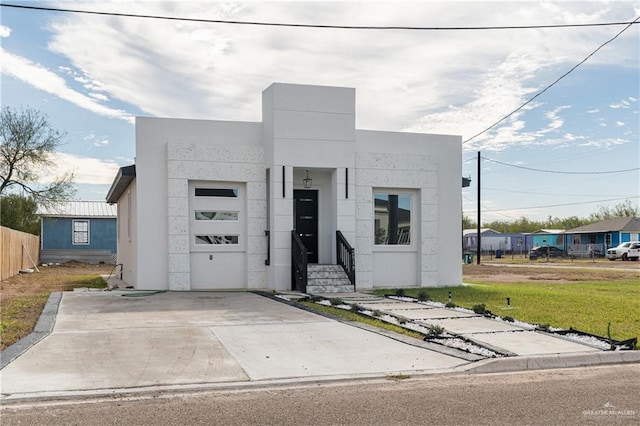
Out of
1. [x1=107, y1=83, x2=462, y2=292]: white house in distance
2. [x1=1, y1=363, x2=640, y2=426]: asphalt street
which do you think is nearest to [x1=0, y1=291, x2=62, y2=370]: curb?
[x1=1, y1=363, x2=640, y2=426]: asphalt street

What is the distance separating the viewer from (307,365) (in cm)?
760

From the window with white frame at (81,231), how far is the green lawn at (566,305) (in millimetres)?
31200

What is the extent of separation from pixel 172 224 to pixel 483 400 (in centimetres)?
1214

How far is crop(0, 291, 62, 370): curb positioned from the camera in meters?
7.71

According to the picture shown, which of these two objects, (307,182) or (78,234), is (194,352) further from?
(78,234)

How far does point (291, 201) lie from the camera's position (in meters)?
17.3

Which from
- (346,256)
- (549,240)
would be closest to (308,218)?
(346,256)

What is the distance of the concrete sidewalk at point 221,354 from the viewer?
6.75 m

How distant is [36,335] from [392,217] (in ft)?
38.4

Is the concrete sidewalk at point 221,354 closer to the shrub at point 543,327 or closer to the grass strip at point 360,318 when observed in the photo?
the shrub at point 543,327

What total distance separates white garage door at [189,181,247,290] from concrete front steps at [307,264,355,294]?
2034mm

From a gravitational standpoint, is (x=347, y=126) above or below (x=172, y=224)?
above

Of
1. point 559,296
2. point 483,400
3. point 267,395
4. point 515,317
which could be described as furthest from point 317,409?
point 559,296

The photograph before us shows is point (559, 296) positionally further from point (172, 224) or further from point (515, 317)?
point (172, 224)
